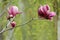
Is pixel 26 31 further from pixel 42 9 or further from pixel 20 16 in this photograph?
pixel 42 9

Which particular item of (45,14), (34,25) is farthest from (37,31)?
(45,14)

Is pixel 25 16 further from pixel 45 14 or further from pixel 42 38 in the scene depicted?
pixel 45 14

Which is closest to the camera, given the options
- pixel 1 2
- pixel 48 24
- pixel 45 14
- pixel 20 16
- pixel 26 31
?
pixel 45 14

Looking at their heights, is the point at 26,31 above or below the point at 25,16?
below

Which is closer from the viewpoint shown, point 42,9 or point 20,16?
point 42,9

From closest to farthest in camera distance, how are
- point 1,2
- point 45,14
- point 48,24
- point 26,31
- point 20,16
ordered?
point 45,14 < point 1,2 < point 20,16 < point 26,31 < point 48,24

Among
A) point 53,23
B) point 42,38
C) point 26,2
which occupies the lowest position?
point 42,38

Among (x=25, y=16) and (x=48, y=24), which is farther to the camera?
(x=48, y=24)

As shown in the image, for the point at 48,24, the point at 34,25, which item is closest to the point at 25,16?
the point at 34,25

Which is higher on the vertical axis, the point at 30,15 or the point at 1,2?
the point at 1,2
